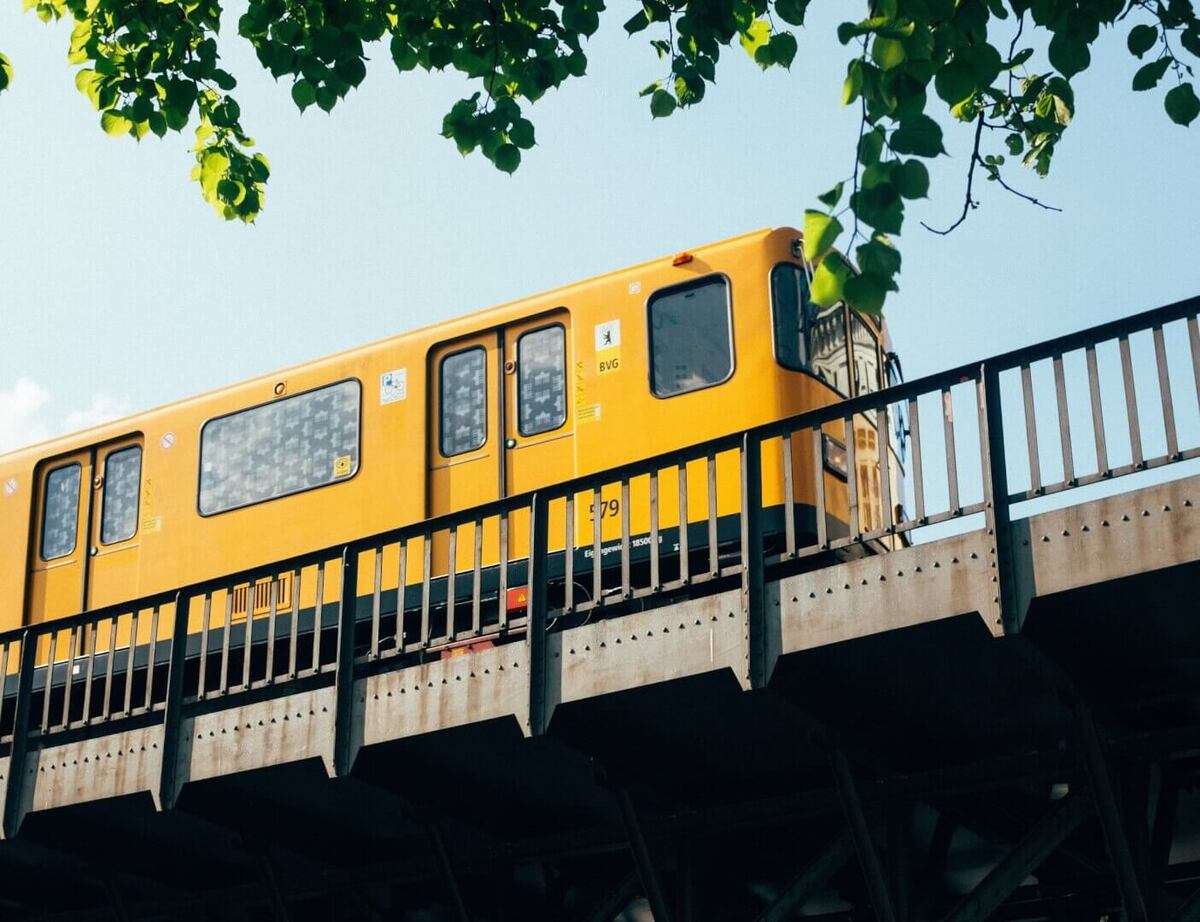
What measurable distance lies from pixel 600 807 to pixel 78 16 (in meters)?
5.51

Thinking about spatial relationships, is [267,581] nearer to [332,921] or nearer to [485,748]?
[332,921]

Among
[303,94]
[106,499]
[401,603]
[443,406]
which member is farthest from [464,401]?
[303,94]

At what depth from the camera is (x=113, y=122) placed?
10305mm

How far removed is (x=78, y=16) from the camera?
33.8ft

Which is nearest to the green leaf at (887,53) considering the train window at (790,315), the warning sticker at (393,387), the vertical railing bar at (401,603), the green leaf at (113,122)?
the vertical railing bar at (401,603)

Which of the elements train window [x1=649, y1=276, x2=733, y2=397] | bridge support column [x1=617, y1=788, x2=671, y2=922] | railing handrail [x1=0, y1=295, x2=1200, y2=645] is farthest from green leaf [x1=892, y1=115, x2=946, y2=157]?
train window [x1=649, y1=276, x2=733, y2=397]

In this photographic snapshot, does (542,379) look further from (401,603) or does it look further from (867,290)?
Answer: (867,290)

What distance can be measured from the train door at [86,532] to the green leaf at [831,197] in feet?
31.4

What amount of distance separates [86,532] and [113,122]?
5.82 metres

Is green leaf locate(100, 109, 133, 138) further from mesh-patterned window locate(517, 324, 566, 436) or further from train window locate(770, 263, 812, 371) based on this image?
train window locate(770, 263, 812, 371)

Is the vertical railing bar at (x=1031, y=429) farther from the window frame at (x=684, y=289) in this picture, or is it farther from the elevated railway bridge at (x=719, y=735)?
the window frame at (x=684, y=289)

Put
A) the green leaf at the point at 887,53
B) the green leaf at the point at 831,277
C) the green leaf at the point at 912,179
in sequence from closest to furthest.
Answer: the green leaf at the point at 831,277 → the green leaf at the point at 912,179 → the green leaf at the point at 887,53

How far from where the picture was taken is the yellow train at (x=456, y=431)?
12617 millimetres

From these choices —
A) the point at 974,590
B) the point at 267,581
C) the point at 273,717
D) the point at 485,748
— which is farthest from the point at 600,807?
the point at 267,581
